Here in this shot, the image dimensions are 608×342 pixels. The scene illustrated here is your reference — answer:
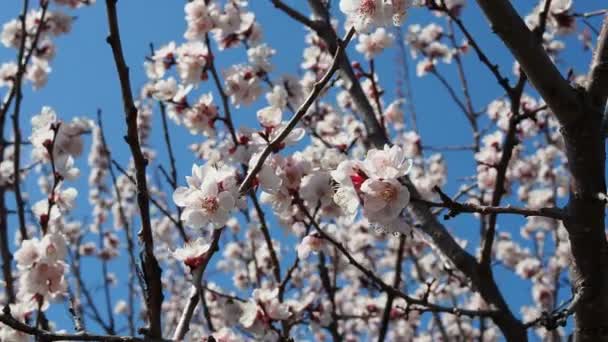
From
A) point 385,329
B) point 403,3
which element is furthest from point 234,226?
point 403,3

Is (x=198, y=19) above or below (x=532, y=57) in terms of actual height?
above

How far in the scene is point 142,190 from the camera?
124 cm

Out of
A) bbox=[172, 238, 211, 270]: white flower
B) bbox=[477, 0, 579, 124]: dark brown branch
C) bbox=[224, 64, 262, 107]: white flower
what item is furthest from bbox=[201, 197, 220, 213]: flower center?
bbox=[224, 64, 262, 107]: white flower

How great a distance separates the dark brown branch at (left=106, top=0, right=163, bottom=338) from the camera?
3.88 feet

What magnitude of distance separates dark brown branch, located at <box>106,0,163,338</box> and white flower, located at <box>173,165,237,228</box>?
0.44 m

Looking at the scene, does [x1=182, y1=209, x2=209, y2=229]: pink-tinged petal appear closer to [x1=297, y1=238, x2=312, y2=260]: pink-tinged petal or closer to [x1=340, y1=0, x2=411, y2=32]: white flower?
[x1=340, y1=0, x2=411, y2=32]: white flower

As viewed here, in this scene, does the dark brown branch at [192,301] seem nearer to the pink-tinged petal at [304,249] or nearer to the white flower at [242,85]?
the pink-tinged petal at [304,249]

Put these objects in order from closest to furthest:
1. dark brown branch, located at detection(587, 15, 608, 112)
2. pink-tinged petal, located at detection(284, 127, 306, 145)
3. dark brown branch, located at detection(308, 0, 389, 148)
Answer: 1. dark brown branch, located at detection(587, 15, 608, 112)
2. pink-tinged petal, located at detection(284, 127, 306, 145)
3. dark brown branch, located at detection(308, 0, 389, 148)

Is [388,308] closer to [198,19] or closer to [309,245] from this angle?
[309,245]

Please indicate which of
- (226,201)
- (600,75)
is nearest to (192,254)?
(226,201)

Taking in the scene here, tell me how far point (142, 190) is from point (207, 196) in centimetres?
52

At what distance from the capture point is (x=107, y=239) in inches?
261

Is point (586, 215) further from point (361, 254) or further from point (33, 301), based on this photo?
point (361, 254)

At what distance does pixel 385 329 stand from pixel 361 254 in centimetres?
345
